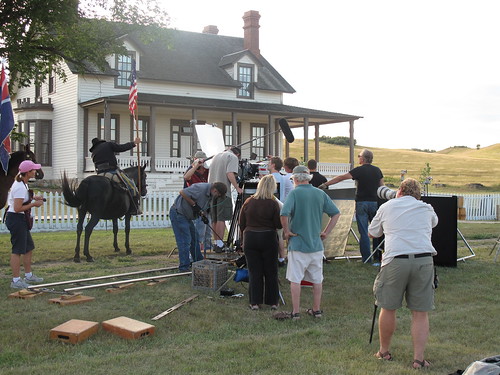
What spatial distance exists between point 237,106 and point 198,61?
4.52 m

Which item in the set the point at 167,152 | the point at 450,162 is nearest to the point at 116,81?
the point at 167,152

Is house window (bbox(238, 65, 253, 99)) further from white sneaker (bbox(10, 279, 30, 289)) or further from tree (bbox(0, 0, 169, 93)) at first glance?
white sneaker (bbox(10, 279, 30, 289))

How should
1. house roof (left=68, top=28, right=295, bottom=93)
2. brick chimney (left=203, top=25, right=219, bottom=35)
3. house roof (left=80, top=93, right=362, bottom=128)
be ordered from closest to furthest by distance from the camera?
house roof (left=80, top=93, right=362, bottom=128)
house roof (left=68, top=28, right=295, bottom=93)
brick chimney (left=203, top=25, right=219, bottom=35)

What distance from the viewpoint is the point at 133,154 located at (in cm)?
2816

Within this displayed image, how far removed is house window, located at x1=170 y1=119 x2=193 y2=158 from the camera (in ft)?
101

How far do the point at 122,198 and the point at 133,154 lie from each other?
16.0 m

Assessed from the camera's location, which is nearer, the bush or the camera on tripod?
the camera on tripod

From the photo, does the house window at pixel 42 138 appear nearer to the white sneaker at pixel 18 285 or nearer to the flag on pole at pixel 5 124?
the flag on pole at pixel 5 124

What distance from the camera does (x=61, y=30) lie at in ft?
57.4

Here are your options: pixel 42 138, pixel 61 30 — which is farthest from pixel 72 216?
pixel 42 138

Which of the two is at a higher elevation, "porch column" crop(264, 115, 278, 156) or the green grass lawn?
"porch column" crop(264, 115, 278, 156)

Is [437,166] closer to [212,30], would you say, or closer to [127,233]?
[212,30]

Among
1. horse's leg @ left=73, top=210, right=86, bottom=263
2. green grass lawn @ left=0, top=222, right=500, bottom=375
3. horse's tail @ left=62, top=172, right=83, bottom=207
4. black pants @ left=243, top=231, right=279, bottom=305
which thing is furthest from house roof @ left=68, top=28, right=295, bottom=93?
black pants @ left=243, top=231, right=279, bottom=305

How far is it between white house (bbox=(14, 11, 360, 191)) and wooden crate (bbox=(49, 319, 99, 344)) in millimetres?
20457
